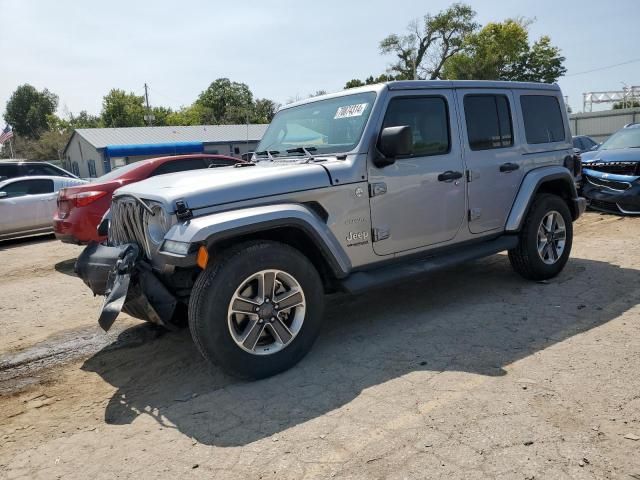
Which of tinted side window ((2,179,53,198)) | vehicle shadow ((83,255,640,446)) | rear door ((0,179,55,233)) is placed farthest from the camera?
tinted side window ((2,179,53,198))

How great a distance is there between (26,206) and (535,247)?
9.77 meters

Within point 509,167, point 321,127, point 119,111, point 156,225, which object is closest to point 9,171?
point 321,127

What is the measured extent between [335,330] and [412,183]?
141 cm

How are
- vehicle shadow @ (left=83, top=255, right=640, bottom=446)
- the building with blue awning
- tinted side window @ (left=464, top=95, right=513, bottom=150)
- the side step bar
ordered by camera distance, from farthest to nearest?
the building with blue awning, tinted side window @ (left=464, top=95, right=513, bottom=150), the side step bar, vehicle shadow @ (left=83, top=255, right=640, bottom=446)

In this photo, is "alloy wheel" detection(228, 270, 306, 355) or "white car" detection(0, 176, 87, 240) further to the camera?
"white car" detection(0, 176, 87, 240)

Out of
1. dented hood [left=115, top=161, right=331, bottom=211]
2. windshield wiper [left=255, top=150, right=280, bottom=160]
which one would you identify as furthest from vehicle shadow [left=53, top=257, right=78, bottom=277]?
dented hood [left=115, top=161, right=331, bottom=211]

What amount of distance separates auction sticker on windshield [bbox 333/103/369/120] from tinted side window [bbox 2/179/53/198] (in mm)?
8794

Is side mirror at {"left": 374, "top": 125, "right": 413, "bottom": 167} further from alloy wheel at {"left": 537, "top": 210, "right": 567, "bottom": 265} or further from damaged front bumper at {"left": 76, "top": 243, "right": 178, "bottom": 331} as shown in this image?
alloy wheel at {"left": 537, "top": 210, "right": 567, "bottom": 265}

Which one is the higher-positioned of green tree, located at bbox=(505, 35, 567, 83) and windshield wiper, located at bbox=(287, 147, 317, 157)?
green tree, located at bbox=(505, 35, 567, 83)

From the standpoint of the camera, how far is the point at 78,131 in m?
39.2

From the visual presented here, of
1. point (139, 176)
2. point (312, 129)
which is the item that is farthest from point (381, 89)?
point (139, 176)

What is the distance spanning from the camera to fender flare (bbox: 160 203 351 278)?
3164mm

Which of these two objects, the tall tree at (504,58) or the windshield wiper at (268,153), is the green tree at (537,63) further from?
the windshield wiper at (268,153)

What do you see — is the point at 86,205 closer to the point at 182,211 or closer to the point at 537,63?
the point at 182,211
